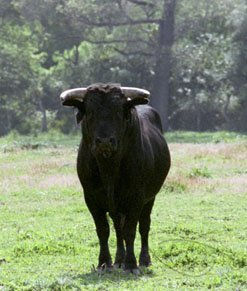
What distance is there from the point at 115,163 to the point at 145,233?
7.07 ft

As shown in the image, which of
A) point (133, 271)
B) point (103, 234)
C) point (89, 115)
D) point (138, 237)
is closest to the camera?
point (89, 115)

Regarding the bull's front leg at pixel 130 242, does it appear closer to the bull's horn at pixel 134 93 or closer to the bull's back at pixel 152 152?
the bull's back at pixel 152 152

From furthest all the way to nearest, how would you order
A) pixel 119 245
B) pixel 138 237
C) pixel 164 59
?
pixel 164 59, pixel 138 237, pixel 119 245

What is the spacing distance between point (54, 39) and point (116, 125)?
204ft

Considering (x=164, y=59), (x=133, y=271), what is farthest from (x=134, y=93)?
(x=164, y=59)

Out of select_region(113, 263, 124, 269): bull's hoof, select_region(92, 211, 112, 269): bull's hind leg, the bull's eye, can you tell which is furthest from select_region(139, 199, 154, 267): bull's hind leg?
the bull's eye

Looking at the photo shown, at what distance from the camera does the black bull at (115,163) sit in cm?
1017

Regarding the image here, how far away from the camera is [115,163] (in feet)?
34.6

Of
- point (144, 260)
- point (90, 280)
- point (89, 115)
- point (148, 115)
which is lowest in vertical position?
point (144, 260)

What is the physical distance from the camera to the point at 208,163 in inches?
1110

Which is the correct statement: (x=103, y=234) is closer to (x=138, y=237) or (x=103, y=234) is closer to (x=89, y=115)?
(x=89, y=115)

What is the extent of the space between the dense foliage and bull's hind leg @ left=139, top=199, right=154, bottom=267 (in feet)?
158

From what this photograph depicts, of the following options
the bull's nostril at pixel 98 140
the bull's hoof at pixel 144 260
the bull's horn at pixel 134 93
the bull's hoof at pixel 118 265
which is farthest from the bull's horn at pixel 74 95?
the bull's hoof at pixel 144 260

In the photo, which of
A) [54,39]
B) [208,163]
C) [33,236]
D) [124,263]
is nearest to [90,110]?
[124,263]
